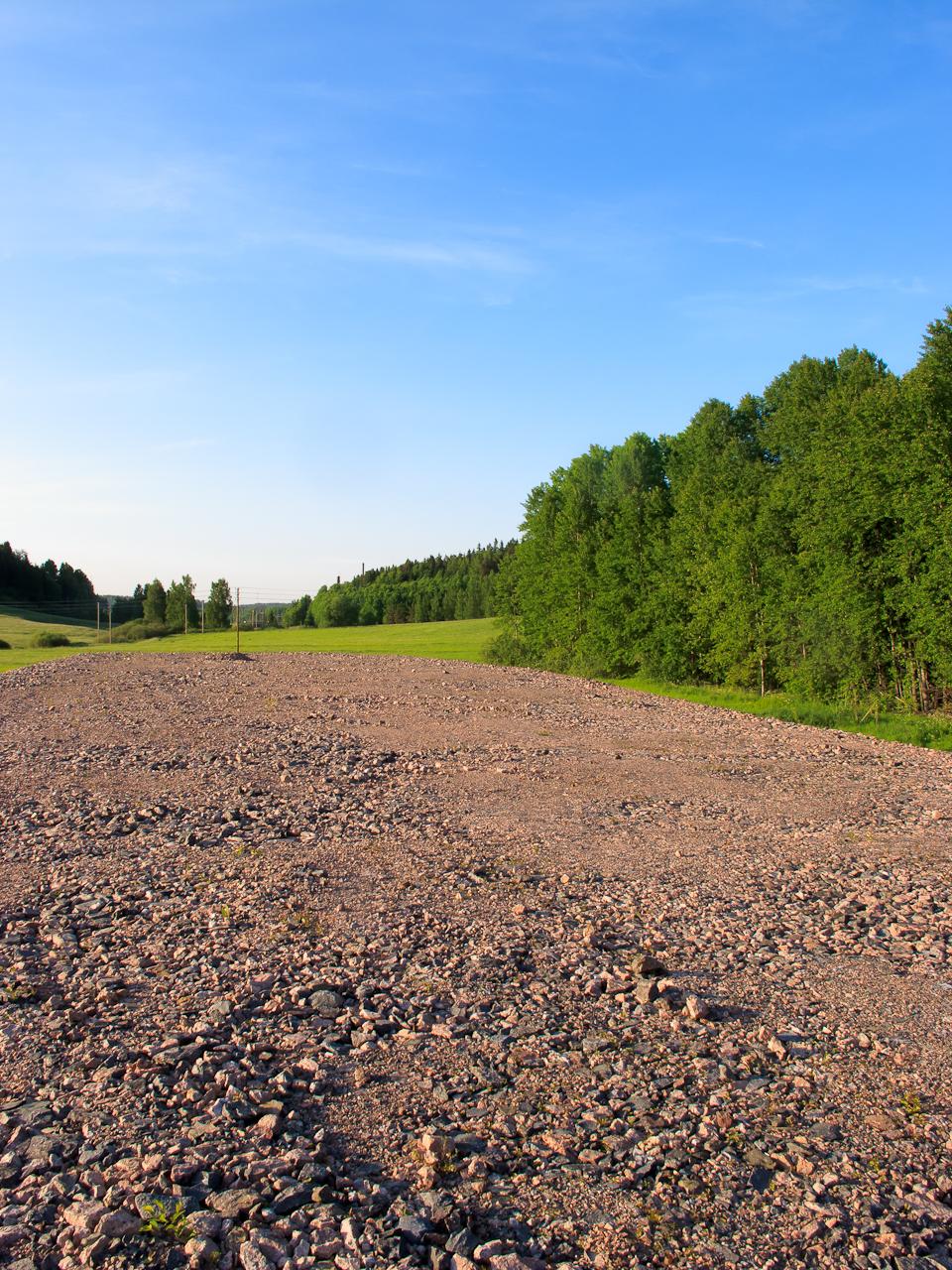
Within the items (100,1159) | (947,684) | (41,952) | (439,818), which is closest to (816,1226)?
(100,1159)

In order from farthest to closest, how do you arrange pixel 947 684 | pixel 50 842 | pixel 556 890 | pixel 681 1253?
pixel 947 684 < pixel 50 842 < pixel 556 890 < pixel 681 1253

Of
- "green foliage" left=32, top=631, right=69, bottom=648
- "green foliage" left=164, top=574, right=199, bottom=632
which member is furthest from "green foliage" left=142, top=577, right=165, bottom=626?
"green foliage" left=32, top=631, right=69, bottom=648

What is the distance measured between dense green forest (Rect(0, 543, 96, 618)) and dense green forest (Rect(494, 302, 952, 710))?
5627 centimetres

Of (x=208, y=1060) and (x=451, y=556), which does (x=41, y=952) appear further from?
(x=451, y=556)

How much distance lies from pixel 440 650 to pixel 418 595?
171 feet

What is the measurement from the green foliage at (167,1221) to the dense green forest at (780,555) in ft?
66.2

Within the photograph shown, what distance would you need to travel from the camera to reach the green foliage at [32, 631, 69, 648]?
4941 centimetres

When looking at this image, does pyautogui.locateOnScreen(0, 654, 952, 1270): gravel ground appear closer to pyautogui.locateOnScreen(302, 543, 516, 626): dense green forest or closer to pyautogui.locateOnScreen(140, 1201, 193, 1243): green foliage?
pyautogui.locateOnScreen(140, 1201, 193, 1243): green foliage

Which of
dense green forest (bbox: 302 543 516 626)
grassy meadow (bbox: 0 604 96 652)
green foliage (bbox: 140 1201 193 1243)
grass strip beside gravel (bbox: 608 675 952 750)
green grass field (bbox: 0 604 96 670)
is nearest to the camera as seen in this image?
green foliage (bbox: 140 1201 193 1243)

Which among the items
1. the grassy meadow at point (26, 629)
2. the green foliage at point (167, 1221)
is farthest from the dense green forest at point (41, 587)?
the green foliage at point (167, 1221)

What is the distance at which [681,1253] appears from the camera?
3365mm

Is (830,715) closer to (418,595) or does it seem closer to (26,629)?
(26,629)

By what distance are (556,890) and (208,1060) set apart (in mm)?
3721

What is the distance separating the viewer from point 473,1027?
5191mm
